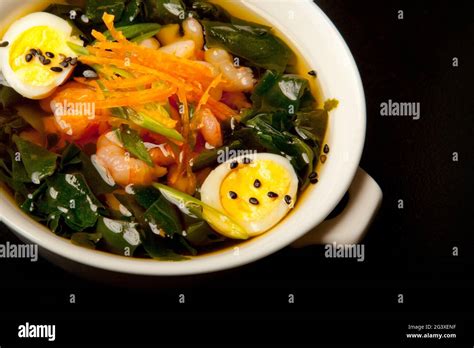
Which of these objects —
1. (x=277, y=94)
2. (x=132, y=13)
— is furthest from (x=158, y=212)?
(x=132, y=13)

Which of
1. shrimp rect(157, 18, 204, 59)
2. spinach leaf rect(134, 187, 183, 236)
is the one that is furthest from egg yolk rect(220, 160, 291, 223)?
shrimp rect(157, 18, 204, 59)

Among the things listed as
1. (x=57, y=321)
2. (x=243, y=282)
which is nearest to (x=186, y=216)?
(x=243, y=282)

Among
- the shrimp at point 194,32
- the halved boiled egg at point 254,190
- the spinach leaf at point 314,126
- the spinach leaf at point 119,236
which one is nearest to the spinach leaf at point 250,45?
the shrimp at point 194,32

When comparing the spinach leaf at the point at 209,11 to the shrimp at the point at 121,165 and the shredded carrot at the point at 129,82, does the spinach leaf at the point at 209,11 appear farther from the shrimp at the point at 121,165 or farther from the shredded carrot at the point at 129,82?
the shrimp at the point at 121,165

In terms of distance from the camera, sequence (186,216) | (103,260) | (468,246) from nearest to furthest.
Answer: (103,260) < (186,216) < (468,246)

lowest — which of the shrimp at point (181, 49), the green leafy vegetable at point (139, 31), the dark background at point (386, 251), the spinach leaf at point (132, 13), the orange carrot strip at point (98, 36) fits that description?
the dark background at point (386, 251)

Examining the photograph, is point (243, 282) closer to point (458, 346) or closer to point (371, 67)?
point (458, 346)

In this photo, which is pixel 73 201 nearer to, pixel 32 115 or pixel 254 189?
pixel 32 115
